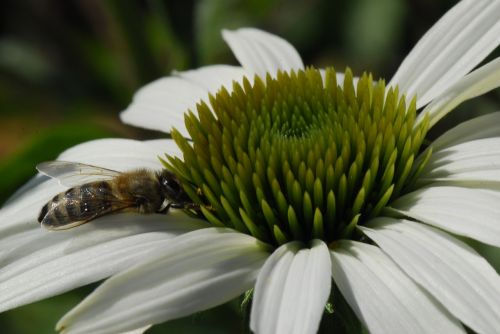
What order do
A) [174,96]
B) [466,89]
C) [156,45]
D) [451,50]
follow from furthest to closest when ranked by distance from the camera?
[156,45] → [174,96] → [451,50] → [466,89]

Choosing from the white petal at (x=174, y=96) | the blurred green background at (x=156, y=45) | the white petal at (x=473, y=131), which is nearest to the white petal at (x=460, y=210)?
the white petal at (x=473, y=131)

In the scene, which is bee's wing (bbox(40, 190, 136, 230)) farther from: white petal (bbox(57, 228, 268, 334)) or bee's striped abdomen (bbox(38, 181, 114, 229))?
white petal (bbox(57, 228, 268, 334))

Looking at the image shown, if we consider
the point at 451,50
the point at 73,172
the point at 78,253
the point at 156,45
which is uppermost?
the point at 156,45

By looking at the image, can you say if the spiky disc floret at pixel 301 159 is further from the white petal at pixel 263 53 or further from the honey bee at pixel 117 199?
the white petal at pixel 263 53

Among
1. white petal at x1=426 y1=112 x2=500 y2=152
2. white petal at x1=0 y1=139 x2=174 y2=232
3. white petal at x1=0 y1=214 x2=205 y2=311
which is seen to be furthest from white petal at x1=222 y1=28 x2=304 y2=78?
white petal at x1=0 y1=214 x2=205 y2=311

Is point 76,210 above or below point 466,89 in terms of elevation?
below

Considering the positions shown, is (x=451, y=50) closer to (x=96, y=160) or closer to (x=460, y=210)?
(x=460, y=210)

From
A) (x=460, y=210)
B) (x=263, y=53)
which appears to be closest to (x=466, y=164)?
(x=460, y=210)
